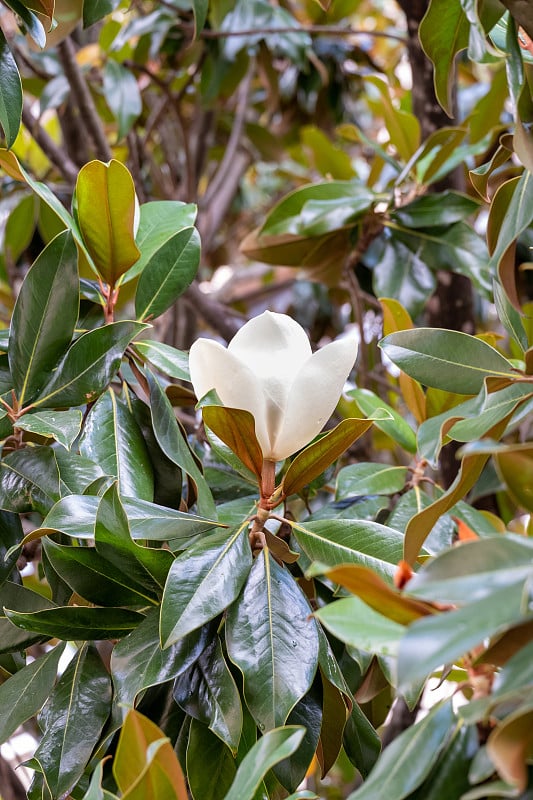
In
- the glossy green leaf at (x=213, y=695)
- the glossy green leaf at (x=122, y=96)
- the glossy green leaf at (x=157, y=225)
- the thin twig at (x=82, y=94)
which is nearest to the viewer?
the glossy green leaf at (x=213, y=695)

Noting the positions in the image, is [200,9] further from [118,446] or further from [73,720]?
[73,720]

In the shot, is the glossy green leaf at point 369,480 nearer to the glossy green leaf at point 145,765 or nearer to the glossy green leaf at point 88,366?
the glossy green leaf at point 88,366

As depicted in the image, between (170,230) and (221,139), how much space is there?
147cm

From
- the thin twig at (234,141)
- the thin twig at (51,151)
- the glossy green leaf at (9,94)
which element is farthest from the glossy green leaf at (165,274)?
the thin twig at (234,141)

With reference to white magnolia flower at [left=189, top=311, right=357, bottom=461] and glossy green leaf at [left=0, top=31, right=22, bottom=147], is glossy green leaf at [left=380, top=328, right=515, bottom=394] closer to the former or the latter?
white magnolia flower at [left=189, top=311, right=357, bottom=461]

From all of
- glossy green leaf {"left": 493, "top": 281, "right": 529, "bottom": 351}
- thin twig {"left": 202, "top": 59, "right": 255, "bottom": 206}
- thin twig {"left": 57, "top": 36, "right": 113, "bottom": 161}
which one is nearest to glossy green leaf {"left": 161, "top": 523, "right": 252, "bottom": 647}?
glossy green leaf {"left": 493, "top": 281, "right": 529, "bottom": 351}

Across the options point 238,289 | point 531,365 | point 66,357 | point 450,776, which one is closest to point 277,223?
point 66,357

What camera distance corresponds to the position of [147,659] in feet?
1.68

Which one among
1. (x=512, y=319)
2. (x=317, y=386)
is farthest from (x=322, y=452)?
(x=512, y=319)

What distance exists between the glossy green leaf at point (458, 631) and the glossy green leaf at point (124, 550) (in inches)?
9.2

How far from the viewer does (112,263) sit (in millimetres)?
664

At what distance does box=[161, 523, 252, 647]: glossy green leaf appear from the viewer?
0.47 metres

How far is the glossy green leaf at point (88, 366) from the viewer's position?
0.60 meters

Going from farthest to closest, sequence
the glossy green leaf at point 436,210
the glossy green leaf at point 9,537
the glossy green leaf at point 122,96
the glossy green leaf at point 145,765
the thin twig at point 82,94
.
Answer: the glossy green leaf at point 122,96 → the thin twig at point 82,94 → the glossy green leaf at point 436,210 → the glossy green leaf at point 9,537 → the glossy green leaf at point 145,765
